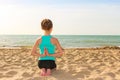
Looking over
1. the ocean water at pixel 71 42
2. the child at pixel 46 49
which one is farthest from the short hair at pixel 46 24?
the ocean water at pixel 71 42

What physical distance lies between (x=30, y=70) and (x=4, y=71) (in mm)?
609

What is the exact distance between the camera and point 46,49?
5828 millimetres

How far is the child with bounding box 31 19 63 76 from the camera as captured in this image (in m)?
5.66

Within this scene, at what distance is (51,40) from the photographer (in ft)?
18.9

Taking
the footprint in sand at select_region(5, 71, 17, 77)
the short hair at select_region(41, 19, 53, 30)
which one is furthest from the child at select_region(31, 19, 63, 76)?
the footprint in sand at select_region(5, 71, 17, 77)

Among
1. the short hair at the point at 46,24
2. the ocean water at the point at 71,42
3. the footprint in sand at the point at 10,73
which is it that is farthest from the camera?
the ocean water at the point at 71,42

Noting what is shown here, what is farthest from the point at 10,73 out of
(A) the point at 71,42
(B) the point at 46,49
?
(A) the point at 71,42

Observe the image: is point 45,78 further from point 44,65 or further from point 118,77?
point 118,77

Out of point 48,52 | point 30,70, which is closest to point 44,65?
point 48,52

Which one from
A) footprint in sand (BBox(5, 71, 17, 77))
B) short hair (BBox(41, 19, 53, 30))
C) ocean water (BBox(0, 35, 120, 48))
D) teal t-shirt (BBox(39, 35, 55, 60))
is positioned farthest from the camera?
ocean water (BBox(0, 35, 120, 48))

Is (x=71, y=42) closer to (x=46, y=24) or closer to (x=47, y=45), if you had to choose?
(x=47, y=45)

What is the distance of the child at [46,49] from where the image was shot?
18.6 feet

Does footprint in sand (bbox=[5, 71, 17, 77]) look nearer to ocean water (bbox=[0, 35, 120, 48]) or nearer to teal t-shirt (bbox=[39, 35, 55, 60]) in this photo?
teal t-shirt (bbox=[39, 35, 55, 60])

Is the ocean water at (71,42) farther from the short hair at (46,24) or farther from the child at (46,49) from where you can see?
the short hair at (46,24)
